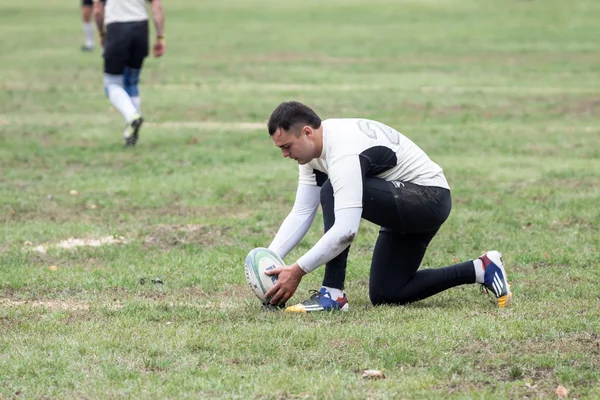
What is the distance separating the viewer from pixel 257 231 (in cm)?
945

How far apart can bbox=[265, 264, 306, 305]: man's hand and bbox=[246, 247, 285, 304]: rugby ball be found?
0.33 feet

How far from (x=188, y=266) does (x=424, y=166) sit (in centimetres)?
221

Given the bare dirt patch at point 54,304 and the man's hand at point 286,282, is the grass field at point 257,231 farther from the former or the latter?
the man's hand at point 286,282

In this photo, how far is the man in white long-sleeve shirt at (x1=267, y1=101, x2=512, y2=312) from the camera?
20.4 ft

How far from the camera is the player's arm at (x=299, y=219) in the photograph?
696 cm

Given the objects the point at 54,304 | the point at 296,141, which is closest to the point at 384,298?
the point at 296,141

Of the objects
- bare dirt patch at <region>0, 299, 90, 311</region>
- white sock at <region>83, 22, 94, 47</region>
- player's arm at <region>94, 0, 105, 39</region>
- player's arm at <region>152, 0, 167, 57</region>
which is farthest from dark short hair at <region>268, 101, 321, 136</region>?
white sock at <region>83, 22, 94, 47</region>

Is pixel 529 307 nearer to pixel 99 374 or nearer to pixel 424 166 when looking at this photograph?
pixel 424 166

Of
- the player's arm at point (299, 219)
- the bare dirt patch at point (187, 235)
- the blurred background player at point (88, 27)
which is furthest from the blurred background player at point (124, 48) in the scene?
the blurred background player at point (88, 27)

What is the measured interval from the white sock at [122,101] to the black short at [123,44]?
0.23 metres

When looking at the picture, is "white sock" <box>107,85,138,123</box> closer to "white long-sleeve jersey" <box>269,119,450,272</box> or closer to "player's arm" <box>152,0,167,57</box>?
"player's arm" <box>152,0,167,57</box>

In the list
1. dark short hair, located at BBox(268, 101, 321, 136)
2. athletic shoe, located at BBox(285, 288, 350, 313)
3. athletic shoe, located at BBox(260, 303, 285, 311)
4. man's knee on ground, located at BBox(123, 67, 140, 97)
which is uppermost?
dark short hair, located at BBox(268, 101, 321, 136)

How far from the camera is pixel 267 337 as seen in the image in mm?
5859

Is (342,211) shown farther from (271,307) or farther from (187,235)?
(187,235)
